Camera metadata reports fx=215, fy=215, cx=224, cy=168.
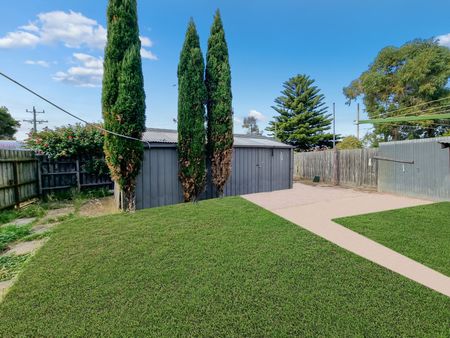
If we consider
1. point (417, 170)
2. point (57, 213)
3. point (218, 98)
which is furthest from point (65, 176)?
point (417, 170)

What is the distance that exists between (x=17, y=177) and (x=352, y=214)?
9334 millimetres

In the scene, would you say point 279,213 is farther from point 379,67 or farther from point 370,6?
point 379,67

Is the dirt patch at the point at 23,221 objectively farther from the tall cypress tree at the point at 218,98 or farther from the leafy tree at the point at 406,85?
the leafy tree at the point at 406,85

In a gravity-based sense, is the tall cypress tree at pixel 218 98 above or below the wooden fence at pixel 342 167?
above

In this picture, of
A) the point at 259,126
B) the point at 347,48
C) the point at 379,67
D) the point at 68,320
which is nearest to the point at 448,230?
the point at 68,320

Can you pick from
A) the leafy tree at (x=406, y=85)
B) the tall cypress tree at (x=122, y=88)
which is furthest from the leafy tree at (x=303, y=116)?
the tall cypress tree at (x=122, y=88)

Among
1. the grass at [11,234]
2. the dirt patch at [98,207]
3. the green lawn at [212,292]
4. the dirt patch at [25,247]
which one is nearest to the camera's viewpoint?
the green lawn at [212,292]

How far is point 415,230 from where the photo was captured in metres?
4.00

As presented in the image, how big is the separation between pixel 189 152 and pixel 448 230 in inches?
241

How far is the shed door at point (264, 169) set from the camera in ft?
28.4

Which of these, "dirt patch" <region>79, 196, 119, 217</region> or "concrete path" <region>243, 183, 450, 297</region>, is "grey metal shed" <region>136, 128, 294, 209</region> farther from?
"concrete path" <region>243, 183, 450, 297</region>

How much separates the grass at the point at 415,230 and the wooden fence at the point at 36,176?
859cm

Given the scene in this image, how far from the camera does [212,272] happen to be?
8.45ft

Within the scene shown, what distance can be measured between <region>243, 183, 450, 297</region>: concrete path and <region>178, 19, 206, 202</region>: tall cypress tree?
2080mm
